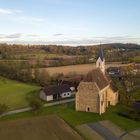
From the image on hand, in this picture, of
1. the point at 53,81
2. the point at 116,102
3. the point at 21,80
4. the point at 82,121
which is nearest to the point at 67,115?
the point at 82,121

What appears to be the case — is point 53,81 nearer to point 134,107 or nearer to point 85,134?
point 134,107

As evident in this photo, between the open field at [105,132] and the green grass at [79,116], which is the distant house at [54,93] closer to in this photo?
the green grass at [79,116]

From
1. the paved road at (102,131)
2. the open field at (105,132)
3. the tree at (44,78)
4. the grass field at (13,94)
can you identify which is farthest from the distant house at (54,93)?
the paved road at (102,131)

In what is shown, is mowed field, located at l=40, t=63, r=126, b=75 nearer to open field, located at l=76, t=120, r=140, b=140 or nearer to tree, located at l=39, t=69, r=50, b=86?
tree, located at l=39, t=69, r=50, b=86

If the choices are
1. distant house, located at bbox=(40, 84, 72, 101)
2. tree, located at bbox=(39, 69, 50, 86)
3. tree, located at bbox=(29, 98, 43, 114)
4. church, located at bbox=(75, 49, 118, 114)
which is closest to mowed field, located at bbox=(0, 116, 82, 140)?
tree, located at bbox=(29, 98, 43, 114)

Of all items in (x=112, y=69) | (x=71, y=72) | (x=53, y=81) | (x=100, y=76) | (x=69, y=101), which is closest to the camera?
(x=100, y=76)

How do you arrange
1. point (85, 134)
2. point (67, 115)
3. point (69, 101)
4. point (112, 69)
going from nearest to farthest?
point (85, 134), point (67, 115), point (69, 101), point (112, 69)

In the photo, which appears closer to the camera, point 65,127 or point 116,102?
point 65,127
